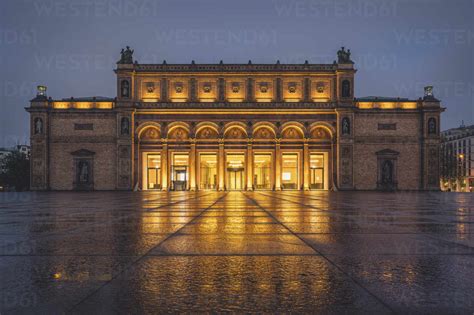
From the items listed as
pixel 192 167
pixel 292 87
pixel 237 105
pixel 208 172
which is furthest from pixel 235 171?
pixel 292 87

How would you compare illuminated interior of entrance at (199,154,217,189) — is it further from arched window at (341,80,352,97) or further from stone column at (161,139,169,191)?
arched window at (341,80,352,97)

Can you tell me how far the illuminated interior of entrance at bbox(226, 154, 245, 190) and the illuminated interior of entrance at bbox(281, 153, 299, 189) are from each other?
492 centimetres

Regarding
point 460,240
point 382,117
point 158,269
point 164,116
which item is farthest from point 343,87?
point 158,269

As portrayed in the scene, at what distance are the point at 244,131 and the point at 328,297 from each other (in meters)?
46.9

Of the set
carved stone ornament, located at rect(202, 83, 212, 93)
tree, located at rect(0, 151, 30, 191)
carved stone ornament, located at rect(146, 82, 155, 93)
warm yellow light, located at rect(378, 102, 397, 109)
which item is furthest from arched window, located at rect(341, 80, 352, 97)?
tree, located at rect(0, 151, 30, 191)

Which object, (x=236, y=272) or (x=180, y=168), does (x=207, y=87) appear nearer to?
(x=180, y=168)

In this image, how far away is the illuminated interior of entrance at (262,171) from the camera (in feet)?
167

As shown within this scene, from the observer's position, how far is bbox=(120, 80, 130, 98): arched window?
49.4 metres

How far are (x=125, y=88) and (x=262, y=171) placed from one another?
1903 cm

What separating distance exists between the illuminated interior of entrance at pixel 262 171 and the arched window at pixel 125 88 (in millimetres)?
16900

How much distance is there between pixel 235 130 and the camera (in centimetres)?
5044

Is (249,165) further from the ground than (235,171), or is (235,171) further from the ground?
(249,165)

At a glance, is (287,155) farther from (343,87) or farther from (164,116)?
(164,116)

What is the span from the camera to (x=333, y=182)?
1925 inches
